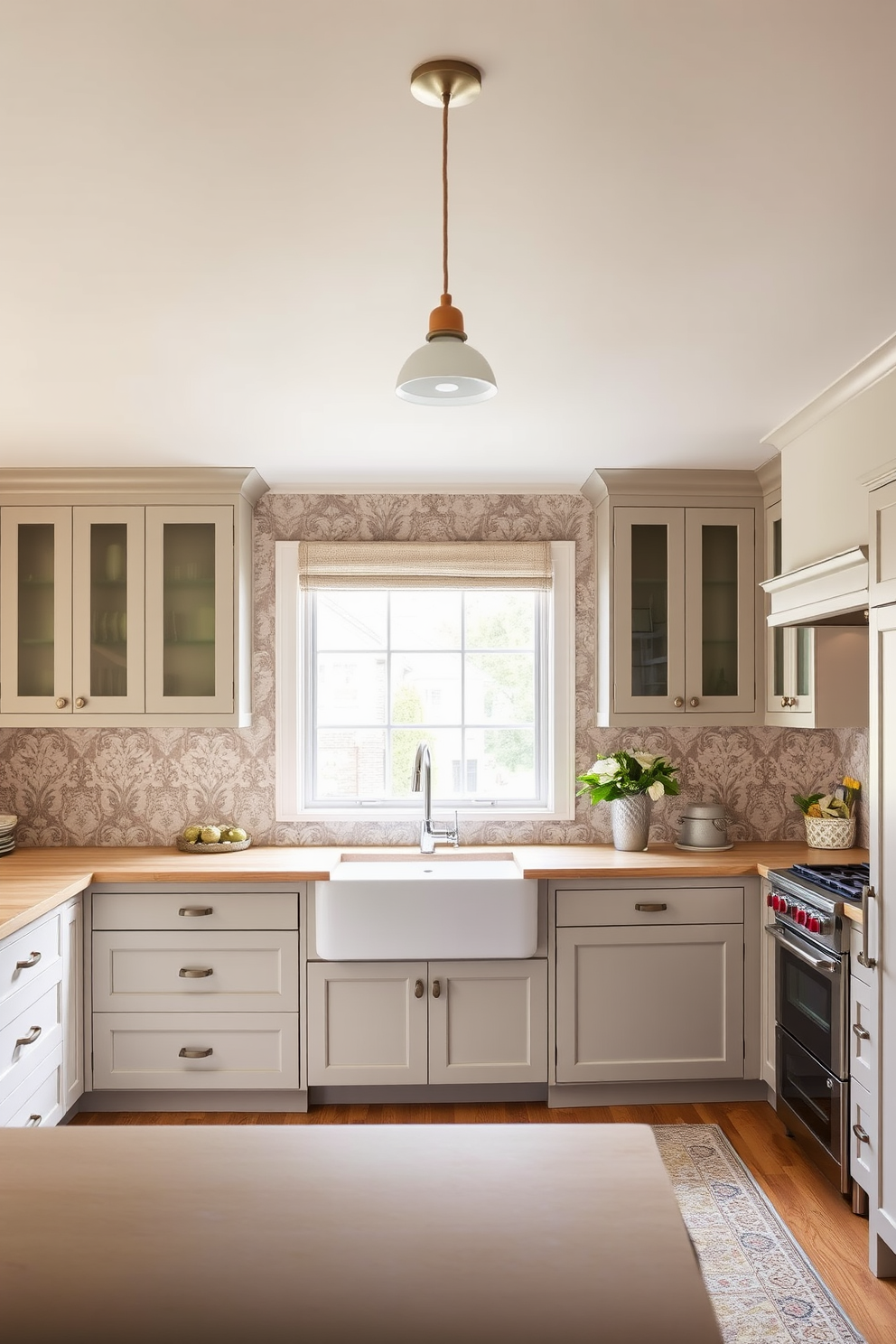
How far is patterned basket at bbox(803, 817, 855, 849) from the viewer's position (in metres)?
3.71

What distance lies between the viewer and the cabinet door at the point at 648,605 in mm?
3748

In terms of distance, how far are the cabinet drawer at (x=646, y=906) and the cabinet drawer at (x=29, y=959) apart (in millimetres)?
1727

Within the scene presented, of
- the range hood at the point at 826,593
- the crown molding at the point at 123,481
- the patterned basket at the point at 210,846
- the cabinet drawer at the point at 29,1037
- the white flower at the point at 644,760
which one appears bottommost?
the cabinet drawer at the point at 29,1037

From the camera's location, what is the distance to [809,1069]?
2990 mm

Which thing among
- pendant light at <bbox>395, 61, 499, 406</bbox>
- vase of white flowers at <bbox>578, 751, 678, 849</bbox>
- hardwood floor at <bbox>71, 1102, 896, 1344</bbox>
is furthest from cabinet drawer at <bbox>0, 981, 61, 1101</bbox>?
pendant light at <bbox>395, 61, 499, 406</bbox>

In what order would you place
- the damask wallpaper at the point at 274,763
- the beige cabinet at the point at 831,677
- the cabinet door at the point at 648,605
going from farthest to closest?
the damask wallpaper at the point at 274,763, the cabinet door at the point at 648,605, the beige cabinet at the point at 831,677

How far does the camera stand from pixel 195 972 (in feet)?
11.1

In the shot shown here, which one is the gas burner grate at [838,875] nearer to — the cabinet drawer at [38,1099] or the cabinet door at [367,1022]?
the cabinet door at [367,1022]

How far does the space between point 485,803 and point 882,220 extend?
2.76 metres

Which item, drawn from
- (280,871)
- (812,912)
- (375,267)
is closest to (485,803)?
(280,871)

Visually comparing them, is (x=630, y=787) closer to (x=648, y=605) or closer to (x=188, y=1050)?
(x=648, y=605)

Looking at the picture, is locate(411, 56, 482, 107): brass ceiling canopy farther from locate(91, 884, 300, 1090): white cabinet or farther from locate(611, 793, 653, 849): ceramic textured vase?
locate(611, 793, 653, 849): ceramic textured vase

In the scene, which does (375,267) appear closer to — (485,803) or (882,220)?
(882,220)

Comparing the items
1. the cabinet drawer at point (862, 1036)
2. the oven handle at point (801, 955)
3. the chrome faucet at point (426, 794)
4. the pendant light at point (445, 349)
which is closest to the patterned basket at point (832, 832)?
the oven handle at point (801, 955)
